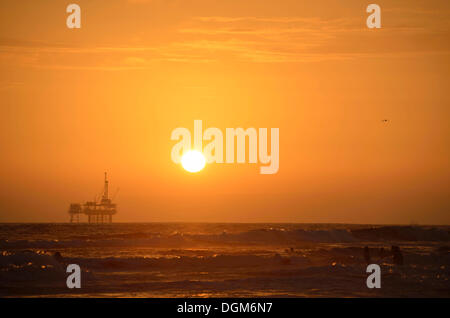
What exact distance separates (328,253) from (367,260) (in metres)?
10.5

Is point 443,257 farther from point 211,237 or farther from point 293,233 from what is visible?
point 293,233

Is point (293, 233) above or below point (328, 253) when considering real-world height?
above

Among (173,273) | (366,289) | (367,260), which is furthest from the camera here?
(367,260)

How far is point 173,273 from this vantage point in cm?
3719

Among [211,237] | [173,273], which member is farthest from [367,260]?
[211,237]

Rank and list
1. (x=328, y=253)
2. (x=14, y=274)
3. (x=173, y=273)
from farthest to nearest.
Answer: (x=328, y=253) < (x=173, y=273) < (x=14, y=274)

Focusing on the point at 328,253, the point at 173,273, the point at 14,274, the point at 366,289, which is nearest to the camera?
the point at 366,289
